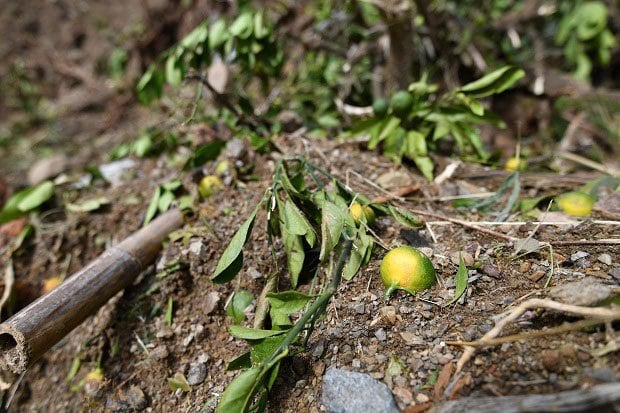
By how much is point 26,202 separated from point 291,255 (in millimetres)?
1805

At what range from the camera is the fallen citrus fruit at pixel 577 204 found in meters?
1.72

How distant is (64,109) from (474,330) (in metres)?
5.20

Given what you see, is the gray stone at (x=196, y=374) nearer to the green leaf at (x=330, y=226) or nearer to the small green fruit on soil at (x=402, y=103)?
the green leaf at (x=330, y=226)

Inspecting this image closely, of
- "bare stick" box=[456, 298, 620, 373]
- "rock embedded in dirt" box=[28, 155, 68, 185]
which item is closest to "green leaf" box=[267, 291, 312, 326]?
"bare stick" box=[456, 298, 620, 373]

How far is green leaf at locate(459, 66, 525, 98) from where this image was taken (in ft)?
6.61

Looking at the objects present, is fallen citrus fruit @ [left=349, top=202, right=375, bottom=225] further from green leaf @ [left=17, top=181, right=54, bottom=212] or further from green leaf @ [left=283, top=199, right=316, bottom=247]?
green leaf @ [left=17, top=181, right=54, bottom=212]

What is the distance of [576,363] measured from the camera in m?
1.09

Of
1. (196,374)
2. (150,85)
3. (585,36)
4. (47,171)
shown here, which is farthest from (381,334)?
(585,36)

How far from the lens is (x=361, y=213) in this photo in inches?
64.9

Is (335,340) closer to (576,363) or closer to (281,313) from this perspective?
(281,313)

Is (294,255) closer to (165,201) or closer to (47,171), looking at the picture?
(165,201)

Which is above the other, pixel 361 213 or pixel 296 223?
pixel 296 223

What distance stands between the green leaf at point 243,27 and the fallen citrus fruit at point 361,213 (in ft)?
4.28

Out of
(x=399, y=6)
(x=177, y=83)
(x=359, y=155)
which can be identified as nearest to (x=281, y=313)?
(x=359, y=155)
